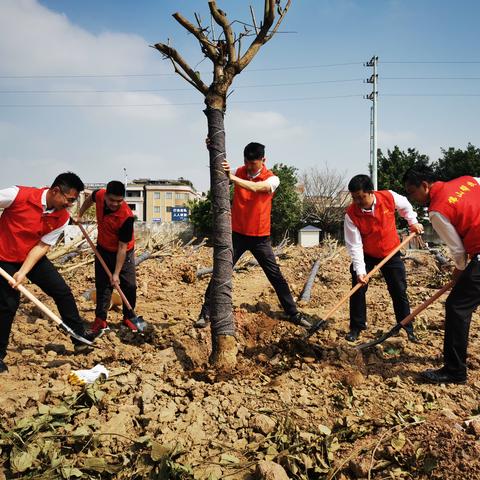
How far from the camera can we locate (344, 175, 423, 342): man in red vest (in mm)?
4023

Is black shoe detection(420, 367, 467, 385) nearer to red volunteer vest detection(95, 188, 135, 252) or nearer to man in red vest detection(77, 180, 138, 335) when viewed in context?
man in red vest detection(77, 180, 138, 335)

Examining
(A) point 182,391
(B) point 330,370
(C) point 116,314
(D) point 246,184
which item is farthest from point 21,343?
(B) point 330,370

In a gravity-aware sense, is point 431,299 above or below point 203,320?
above

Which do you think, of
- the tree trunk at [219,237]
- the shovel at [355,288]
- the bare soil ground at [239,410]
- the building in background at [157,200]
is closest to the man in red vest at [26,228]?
the bare soil ground at [239,410]

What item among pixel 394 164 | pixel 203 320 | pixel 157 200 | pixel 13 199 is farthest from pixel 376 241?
pixel 157 200

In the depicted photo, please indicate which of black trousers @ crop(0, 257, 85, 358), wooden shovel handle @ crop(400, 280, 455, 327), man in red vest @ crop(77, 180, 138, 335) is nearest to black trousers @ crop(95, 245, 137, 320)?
man in red vest @ crop(77, 180, 138, 335)

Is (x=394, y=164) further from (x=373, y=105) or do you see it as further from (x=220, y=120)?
(x=220, y=120)

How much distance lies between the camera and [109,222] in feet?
13.4

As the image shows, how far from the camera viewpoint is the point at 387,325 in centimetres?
464

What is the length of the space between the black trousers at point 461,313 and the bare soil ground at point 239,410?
0.21 metres

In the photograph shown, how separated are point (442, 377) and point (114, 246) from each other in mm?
3198

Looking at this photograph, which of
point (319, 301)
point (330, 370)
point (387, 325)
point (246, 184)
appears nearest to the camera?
point (330, 370)

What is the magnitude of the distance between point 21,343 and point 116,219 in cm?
152

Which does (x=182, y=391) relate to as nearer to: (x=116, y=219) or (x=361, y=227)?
(x=116, y=219)
